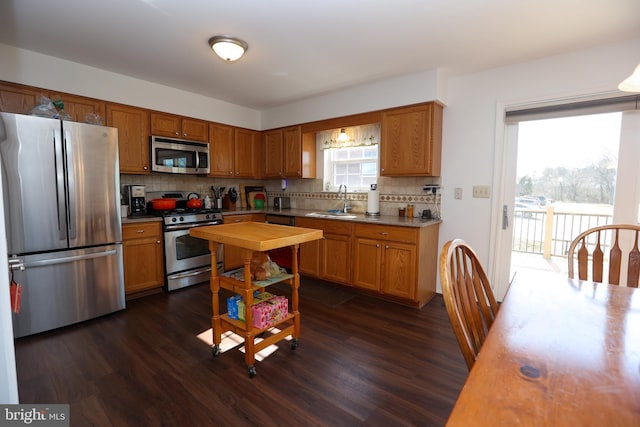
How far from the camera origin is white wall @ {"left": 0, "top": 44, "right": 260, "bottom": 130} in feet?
8.64

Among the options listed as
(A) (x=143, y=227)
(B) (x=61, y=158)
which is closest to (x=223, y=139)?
(A) (x=143, y=227)

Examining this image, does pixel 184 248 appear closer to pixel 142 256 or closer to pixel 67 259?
pixel 142 256

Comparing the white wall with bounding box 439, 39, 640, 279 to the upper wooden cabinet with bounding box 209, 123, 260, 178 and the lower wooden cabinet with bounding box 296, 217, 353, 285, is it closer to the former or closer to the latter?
the lower wooden cabinet with bounding box 296, 217, 353, 285

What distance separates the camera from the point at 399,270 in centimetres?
299

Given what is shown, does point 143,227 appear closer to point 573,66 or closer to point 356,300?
point 356,300

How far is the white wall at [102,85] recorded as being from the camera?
263 cm

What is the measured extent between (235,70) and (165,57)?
2.10 feet

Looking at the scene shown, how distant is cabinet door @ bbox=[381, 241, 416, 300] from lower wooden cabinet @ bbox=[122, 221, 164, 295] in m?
2.43

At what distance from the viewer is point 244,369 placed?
1.99 metres

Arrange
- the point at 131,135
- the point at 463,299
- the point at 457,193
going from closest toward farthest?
the point at 463,299
the point at 457,193
the point at 131,135

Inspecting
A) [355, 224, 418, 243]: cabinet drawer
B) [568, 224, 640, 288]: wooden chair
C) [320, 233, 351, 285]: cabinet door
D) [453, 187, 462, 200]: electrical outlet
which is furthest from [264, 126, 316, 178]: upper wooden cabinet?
[568, 224, 640, 288]: wooden chair

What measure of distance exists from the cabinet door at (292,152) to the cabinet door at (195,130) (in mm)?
1078

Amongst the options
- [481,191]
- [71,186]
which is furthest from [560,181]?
[71,186]

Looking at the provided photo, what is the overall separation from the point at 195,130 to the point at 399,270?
10.0 feet
